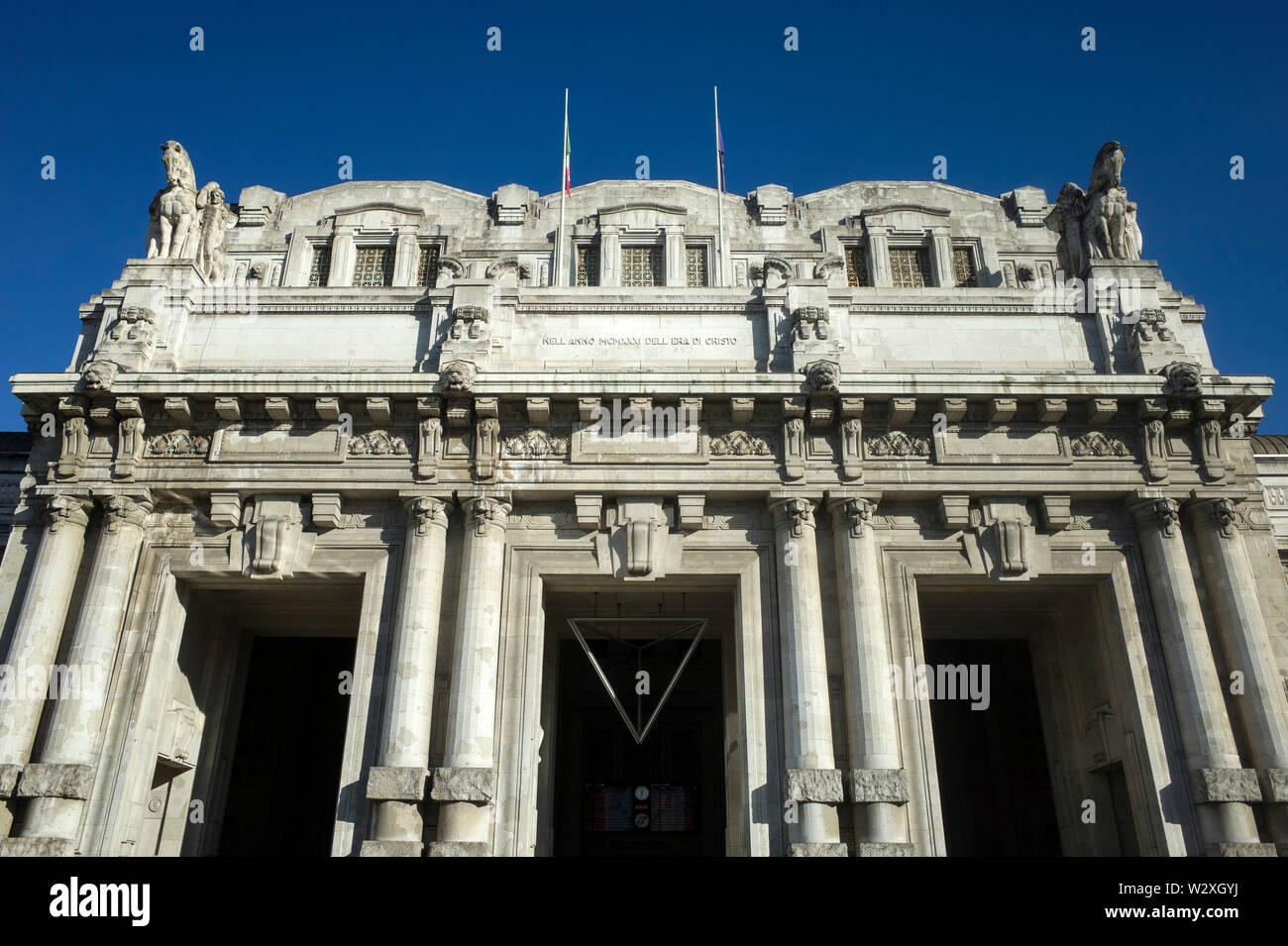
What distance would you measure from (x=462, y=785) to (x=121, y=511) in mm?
8813

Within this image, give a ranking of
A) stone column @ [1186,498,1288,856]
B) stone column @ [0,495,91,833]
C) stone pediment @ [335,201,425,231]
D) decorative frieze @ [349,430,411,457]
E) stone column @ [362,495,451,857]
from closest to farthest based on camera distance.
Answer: stone column @ [362,495,451,857] → stone column @ [1186,498,1288,856] → stone column @ [0,495,91,833] → decorative frieze @ [349,430,411,457] → stone pediment @ [335,201,425,231]

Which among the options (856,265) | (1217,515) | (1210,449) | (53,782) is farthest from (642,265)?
(53,782)

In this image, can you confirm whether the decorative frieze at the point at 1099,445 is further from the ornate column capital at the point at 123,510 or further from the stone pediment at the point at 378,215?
the stone pediment at the point at 378,215

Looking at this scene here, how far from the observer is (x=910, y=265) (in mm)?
27312

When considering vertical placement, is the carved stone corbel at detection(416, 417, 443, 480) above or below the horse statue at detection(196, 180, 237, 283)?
below

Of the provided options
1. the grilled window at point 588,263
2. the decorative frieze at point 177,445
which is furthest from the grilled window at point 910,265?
the decorative frieze at point 177,445

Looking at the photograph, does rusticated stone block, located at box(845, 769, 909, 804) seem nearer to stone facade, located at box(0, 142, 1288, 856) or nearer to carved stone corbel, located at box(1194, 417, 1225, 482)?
stone facade, located at box(0, 142, 1288, 856)

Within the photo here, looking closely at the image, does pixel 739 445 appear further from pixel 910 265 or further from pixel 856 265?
pixel 910 265

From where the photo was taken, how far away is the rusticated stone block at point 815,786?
16000 mm

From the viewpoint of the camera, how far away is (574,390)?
18531mm

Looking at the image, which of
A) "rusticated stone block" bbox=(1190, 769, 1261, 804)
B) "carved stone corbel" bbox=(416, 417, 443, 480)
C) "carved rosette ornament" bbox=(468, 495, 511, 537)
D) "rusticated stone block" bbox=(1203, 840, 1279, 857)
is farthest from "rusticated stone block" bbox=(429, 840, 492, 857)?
"rusticated stone block" bbox=(1190, 769, 1261, 804)

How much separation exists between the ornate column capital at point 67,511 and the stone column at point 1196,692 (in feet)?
68.4

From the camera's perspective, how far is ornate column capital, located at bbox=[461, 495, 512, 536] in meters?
18.2

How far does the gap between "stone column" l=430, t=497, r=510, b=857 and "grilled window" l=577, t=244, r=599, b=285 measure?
1026 cm
